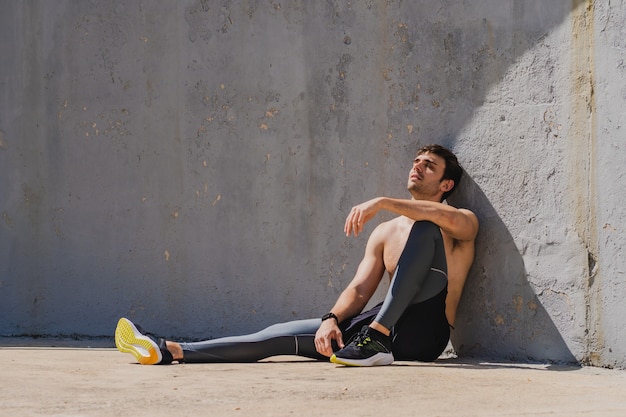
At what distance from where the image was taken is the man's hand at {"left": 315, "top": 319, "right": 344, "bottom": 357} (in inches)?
173

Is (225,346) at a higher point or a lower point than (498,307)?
lower

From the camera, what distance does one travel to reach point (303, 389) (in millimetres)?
3527

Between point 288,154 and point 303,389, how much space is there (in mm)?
1963

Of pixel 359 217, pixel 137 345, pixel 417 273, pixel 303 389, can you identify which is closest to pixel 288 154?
pixel 359 217

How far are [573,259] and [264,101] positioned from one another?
184cm

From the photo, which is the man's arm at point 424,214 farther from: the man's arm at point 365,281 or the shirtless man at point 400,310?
the man's arm at point 365,281

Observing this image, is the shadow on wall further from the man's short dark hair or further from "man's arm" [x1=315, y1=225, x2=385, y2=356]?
"man's arm" [x1=315, y1=225, x2=385, y2=356]

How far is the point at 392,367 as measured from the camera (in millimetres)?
4219

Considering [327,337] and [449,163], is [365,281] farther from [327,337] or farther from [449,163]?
[449,163]

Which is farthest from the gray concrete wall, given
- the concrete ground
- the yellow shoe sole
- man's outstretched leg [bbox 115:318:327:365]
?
the yellow shoe sole

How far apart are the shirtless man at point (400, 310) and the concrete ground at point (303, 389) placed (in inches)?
3.5

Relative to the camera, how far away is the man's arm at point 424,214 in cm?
435

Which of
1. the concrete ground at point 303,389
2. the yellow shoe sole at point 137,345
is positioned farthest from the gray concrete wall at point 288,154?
the yellow shoe sole at point 137,345

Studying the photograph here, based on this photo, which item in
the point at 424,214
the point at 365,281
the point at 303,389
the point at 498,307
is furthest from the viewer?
the point at 365,281
